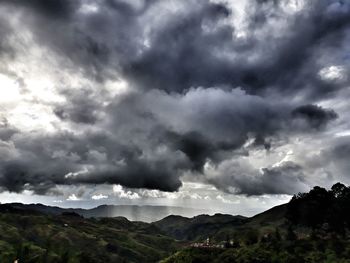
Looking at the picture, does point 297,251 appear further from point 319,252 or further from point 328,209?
point 328,209

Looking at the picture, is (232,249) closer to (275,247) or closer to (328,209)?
(275,247)

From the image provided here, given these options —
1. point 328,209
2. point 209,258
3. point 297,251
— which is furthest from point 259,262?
point 328,209

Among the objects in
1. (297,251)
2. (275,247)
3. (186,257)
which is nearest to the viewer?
(297,251)

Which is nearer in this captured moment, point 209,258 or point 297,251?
point 297,251

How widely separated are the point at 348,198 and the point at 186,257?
89.7m

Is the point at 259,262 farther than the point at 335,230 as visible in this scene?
No

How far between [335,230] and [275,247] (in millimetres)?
41997

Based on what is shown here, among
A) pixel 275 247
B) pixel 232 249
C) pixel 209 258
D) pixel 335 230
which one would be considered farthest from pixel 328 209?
pixel 209 258

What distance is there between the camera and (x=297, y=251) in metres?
168

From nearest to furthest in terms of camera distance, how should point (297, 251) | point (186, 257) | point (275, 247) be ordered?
point (297, 251)
point (275, 247)
point (186, 257)

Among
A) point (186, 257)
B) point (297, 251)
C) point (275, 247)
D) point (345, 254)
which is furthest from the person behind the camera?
point (186, 257)

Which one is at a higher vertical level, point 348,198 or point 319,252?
point 348,198

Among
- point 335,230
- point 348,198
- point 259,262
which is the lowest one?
point 259,262

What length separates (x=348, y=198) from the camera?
19900 cm
